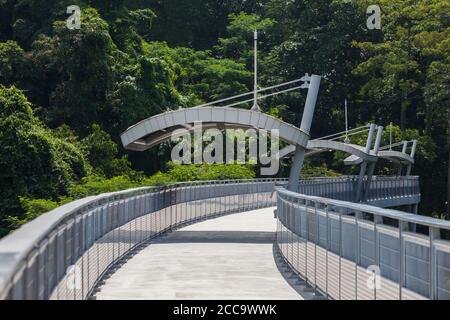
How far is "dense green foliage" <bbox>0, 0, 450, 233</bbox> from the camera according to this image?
4888cm

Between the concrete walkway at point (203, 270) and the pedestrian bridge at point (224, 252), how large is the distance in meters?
0.03

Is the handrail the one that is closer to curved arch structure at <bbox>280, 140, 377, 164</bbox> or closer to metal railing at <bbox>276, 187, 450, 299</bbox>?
metal railing at <bbox>276, 187, 450, 299</bbox>

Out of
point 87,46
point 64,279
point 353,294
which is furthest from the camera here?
point 87,46

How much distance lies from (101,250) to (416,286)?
8901mm

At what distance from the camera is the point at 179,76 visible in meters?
82.2

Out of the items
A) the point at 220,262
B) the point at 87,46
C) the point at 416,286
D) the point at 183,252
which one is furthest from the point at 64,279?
the point at 87,46

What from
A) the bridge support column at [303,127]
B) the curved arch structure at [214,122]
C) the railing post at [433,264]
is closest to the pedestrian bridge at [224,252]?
the railing post at [433,264]

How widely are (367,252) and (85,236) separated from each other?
459 centimetres

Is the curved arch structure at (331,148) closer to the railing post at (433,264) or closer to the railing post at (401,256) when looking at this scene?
the railing post at (401,256)

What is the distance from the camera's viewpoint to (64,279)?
1226 centimetres

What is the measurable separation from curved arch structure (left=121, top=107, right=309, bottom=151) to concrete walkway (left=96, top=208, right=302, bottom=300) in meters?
3.28

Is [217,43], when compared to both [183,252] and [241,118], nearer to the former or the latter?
[241,118]

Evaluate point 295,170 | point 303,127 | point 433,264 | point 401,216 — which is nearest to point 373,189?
point 295,170

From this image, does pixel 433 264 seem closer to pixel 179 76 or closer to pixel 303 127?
pixel 303 127
